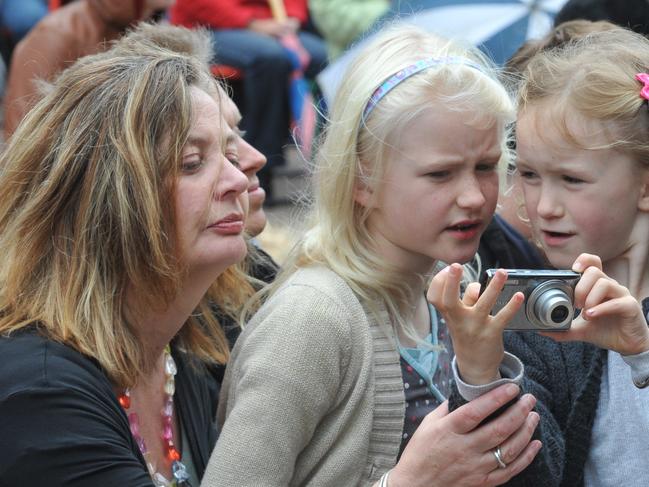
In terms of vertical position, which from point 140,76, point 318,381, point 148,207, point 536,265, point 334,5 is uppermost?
point 140,76

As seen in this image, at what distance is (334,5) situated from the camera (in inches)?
275

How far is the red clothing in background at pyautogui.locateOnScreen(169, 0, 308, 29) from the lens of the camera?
6316 millimetres

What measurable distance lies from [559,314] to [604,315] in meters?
0.09

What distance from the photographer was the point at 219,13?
21.0 feet

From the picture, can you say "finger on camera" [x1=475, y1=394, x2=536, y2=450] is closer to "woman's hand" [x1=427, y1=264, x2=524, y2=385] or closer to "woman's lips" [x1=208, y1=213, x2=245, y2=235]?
"woman's hand" [x1=427, y1=264, x2=524, y2=385]

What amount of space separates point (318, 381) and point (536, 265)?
41.3 inches

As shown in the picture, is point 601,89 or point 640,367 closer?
point 640,367

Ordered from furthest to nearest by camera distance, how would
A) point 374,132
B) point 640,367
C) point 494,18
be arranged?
point 494,18 → point 374,132 → point 640,367

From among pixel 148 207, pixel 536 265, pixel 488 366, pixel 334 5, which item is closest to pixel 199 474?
pixel 148 207

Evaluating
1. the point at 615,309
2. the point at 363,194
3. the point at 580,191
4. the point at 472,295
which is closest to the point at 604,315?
the point at 615,309

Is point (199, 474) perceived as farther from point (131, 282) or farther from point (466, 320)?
point (466, 320)

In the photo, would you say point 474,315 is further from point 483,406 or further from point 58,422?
point 58,422

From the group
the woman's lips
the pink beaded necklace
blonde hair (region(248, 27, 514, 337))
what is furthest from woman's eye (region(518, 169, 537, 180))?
the pink beaded necklace

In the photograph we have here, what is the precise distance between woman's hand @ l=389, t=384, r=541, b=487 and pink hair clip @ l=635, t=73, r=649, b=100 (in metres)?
0.64
